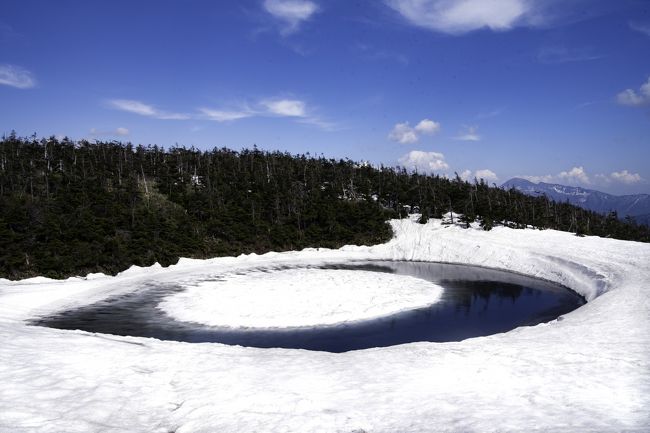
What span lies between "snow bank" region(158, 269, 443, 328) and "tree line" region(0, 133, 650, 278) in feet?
75.2

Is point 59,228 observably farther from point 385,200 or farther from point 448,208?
point 448,208

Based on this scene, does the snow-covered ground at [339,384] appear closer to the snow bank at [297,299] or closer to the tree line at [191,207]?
the snow bank at [297,299]

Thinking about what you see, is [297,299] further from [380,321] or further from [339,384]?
[339,384]

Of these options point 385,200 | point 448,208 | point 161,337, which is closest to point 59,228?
point 161,337

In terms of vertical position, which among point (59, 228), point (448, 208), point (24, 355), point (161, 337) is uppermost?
point (448, 208)

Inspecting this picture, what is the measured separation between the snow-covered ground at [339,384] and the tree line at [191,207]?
38.6 metres

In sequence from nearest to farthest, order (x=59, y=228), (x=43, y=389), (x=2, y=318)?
1. (x=43, y=389)
2. (x=2, y=318)
3. (x=59, y=228)

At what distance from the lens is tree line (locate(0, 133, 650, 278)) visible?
200 ft

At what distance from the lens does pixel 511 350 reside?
20.7 meters

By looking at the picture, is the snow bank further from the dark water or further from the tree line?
the tree line

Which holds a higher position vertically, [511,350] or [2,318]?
[511,350]

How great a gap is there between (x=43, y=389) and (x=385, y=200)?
9391 cm

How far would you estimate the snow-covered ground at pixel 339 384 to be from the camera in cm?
1345

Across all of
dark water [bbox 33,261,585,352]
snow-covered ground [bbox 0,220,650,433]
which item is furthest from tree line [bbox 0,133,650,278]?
snow-covered ground [bbox 0,220,650,433]
